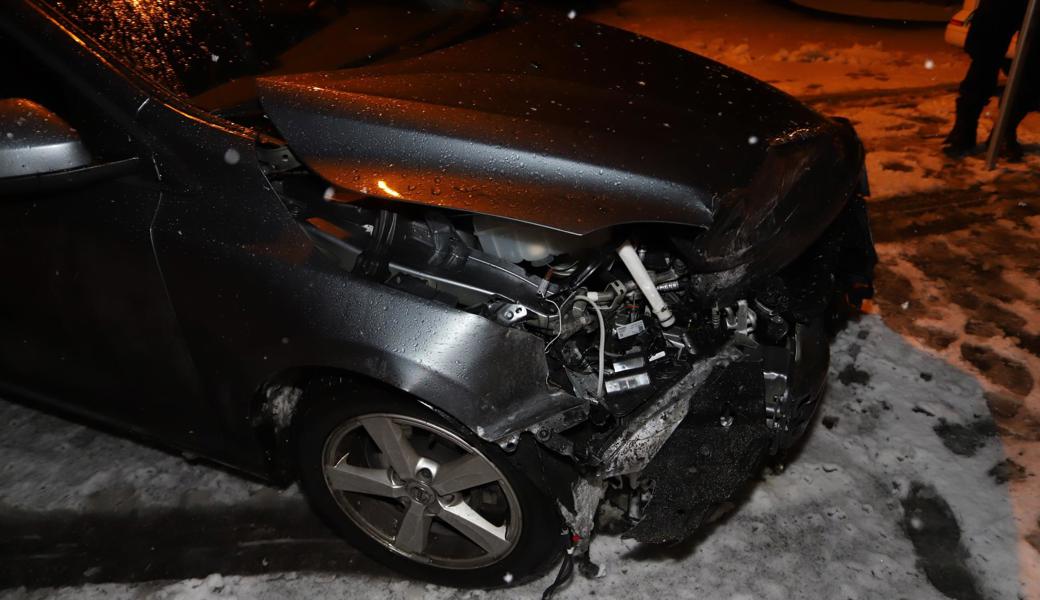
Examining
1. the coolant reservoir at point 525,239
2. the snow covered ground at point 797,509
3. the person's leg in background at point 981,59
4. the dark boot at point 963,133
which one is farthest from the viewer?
the dark boot at point 963,133

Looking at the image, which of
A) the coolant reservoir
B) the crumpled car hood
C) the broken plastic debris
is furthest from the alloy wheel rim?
the broken plastic debris

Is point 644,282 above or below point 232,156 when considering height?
below

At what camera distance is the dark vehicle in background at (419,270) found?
202 centimetres

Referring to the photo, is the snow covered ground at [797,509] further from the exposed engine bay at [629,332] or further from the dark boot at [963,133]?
the dark boot at [963,133]

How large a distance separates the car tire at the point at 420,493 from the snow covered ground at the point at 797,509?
142mm

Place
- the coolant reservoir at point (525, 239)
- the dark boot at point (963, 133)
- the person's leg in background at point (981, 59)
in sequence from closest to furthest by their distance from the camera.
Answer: the coolant reservoir at point (525, 239) → the person's leg in background at point (981, 59) → the dark boot at point (963, 133)

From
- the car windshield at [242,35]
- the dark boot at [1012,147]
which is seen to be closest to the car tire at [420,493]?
the car windshield at [242,35]

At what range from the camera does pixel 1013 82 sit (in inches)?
176

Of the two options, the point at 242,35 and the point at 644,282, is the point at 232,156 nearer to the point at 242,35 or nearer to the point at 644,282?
the point at 242,35

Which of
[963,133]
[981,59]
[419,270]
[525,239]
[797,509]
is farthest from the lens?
[963,133]

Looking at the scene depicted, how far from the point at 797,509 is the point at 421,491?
1.35 meters

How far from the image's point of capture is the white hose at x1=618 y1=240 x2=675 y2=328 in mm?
2219

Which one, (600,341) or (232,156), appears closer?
(232,156)

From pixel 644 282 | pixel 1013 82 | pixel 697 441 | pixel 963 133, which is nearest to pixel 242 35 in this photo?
pixel 644 282
